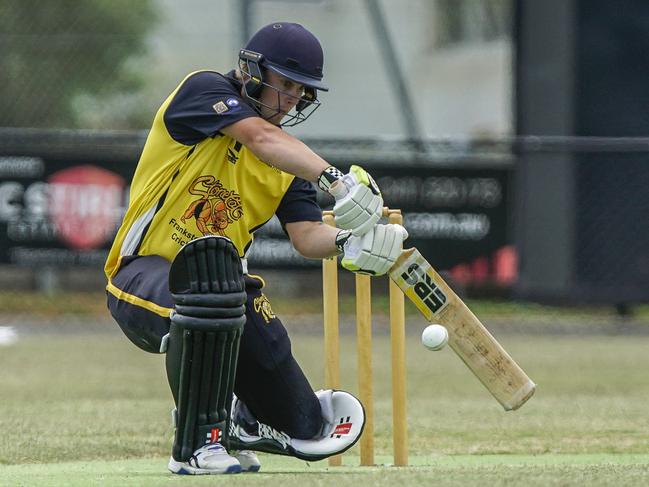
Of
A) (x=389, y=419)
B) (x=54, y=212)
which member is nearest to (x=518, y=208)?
(x=54, y=212)

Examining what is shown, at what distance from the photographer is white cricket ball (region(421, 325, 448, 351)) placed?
4.02 meters

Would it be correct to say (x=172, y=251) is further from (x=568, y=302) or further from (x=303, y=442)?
(x=568, y=302)

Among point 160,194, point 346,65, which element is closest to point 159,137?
point 160,194

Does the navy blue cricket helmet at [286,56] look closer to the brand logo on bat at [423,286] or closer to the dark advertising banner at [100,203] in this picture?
the brand logo on bat at [423,286]

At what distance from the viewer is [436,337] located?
4.02m

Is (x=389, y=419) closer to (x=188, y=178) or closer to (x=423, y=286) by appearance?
(x=423, y=286)

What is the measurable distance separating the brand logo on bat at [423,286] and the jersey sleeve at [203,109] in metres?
0.66

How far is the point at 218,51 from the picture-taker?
12.0 m

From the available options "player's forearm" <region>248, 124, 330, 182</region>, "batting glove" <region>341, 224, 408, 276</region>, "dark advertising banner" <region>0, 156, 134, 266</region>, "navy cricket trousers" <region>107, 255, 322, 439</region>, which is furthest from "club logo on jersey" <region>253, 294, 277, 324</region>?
"dark advertising banner" <region>0, 156, 134, 266</region>

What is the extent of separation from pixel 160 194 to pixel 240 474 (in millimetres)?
869

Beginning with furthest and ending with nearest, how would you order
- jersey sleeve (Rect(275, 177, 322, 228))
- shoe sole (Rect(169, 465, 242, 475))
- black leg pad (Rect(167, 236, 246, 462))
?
jersey sleeve (Rect(275, 177, 322, 228)) < shoe sole (Rect(169, 465, 242, 475)) < black leg pad (Rect(167, 236, 246, 462))

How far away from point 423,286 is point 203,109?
0.85 meters

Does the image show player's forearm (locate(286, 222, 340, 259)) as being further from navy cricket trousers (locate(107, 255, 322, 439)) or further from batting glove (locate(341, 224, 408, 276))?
batting glove (locate(341, 224, 408, 276))

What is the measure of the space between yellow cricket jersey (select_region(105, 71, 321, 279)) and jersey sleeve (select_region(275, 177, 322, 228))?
293 millimetres
